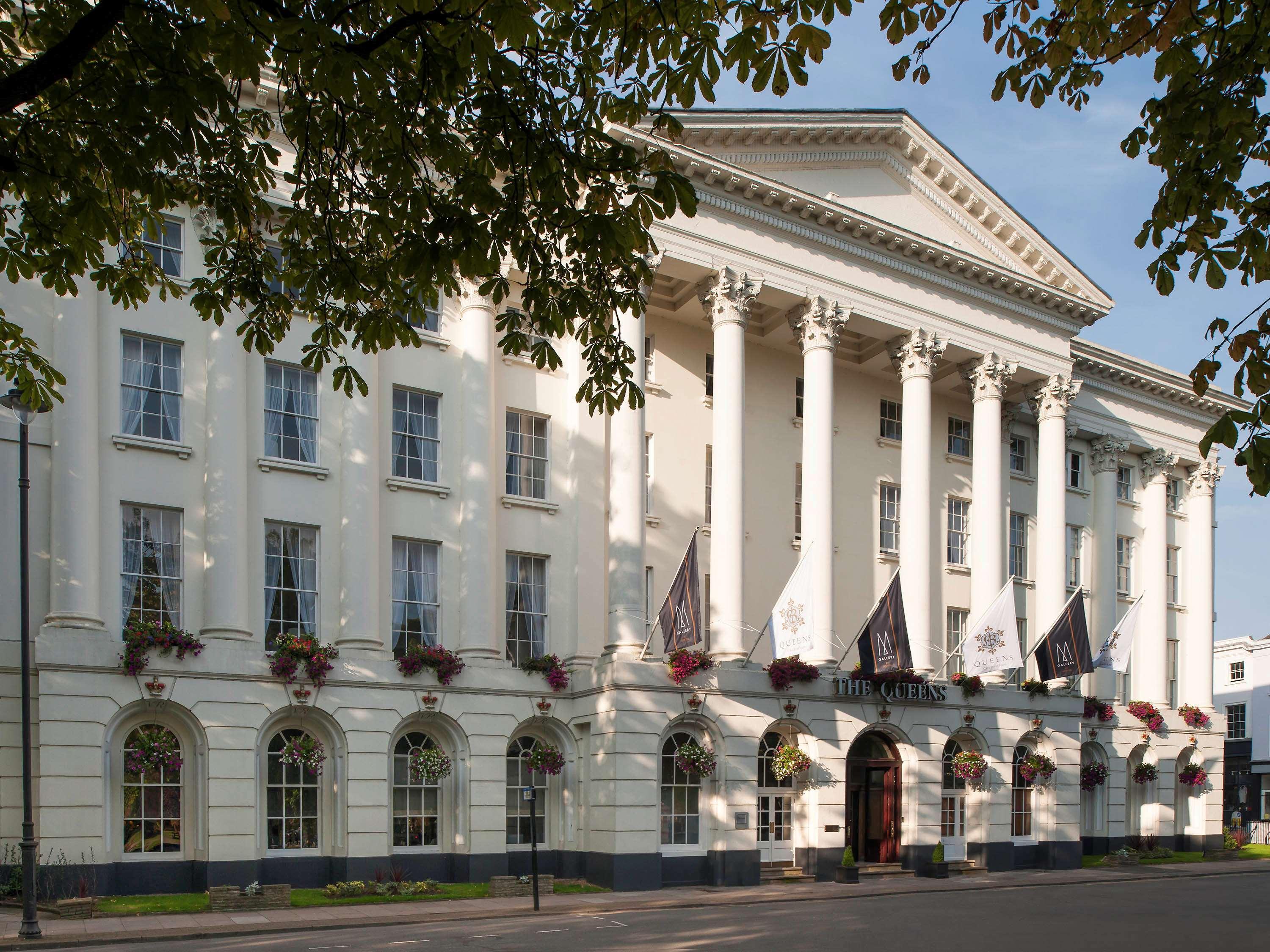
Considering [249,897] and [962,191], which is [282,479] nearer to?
[249,897]

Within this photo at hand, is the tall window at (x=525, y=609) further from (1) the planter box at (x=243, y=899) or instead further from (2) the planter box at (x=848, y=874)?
(2) the planter box at (x=848, y=874)

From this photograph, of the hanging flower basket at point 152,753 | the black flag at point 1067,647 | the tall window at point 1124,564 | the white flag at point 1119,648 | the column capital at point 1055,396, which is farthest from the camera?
the tall window at point 1124,564

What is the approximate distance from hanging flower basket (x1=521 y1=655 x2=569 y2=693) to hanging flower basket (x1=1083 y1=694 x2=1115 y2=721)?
20.6 m

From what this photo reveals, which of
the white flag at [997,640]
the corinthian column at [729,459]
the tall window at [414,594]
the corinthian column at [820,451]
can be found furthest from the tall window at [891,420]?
the tall window at [414,594]

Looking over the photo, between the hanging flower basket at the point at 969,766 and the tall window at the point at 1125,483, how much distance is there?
1691cm

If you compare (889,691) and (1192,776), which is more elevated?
(889,691)

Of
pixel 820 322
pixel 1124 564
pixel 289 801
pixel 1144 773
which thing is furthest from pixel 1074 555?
pixel 289 801

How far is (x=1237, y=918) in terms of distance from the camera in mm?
25750

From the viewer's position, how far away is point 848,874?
32.8 meters

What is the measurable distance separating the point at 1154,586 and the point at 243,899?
36.3 m

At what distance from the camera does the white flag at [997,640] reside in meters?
35.4

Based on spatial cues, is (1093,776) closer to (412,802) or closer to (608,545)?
(608,545)

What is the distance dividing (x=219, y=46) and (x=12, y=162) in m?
2.00

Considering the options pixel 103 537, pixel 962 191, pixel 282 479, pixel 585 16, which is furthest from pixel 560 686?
pixel 585 16
